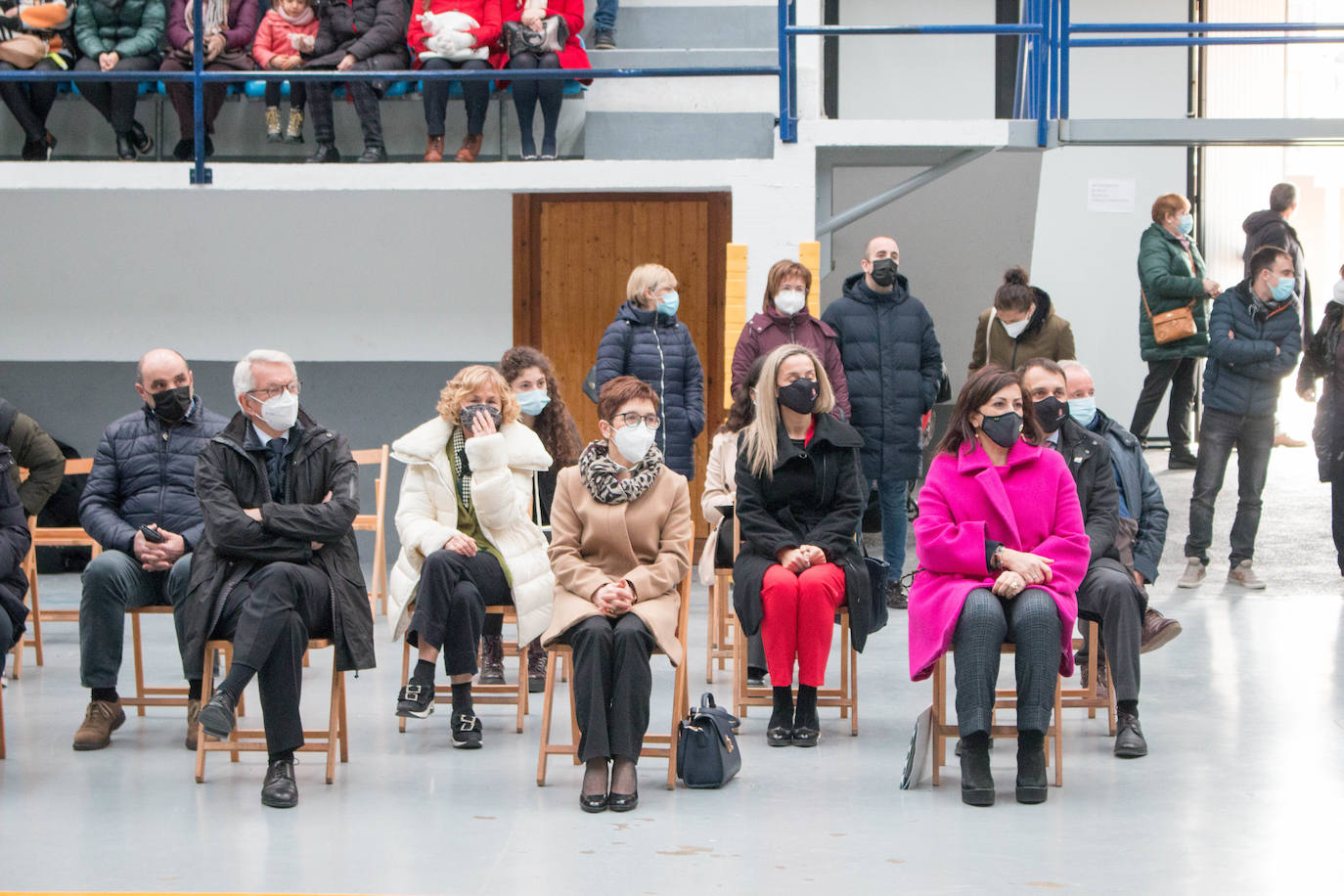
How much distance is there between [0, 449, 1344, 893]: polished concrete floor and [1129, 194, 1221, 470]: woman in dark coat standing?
9.97 feet

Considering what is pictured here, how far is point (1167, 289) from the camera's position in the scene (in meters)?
8.46

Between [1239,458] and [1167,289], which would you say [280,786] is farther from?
[1167,289]

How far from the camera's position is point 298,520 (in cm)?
462

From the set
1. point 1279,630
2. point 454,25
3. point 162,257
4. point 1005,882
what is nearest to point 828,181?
point 454,25

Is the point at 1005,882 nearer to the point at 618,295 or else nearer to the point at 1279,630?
the point at 1279,630

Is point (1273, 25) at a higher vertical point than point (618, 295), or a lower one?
higher

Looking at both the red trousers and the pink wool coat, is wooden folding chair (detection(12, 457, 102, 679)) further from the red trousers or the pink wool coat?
the pink wool coat

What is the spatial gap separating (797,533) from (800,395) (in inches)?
18.6

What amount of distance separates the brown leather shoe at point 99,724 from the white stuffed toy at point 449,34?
4337 mm

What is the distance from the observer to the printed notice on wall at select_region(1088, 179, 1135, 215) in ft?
36.1

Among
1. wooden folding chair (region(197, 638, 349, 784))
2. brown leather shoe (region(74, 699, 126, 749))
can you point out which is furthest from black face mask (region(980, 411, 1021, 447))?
brown leather shoe (region(74, 699, 126, 749))

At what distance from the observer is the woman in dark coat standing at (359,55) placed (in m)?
8.45

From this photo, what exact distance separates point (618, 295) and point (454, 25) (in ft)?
6.03

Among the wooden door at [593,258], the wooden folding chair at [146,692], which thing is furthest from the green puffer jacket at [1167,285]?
the wooden folding chair at [146,692]
